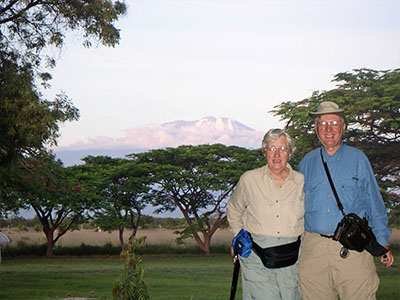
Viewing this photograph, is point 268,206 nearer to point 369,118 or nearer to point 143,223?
point 369,118

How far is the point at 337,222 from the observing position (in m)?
3.33

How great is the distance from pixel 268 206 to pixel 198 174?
21105mm

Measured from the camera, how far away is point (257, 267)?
10.6 feet

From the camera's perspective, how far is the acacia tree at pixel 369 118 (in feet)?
62.7

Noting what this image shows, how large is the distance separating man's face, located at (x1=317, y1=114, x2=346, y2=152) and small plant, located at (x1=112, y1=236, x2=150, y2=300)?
1956 millimetres

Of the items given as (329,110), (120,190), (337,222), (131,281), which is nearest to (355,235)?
(337,222)

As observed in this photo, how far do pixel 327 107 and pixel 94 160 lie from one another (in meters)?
22.9

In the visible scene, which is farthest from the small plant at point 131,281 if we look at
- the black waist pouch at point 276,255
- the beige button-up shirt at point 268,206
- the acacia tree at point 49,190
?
the acacia tree at point 49,190

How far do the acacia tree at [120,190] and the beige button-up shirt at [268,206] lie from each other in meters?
19.9

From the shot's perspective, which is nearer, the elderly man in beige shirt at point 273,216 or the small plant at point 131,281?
the elderly man in beige shirt at point 273,216

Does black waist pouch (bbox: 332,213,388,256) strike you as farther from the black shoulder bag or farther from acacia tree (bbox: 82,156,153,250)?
acacia tree (bbox: 82,156,153,250)

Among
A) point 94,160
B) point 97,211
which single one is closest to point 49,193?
point 97,211

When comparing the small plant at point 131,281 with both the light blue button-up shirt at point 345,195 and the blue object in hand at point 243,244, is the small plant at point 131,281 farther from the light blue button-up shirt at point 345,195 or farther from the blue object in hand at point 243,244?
the light blue button-up shirt at point 345,195

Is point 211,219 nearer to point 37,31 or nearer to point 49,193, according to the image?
point 49,193
